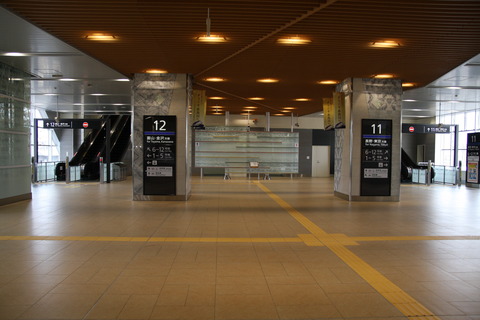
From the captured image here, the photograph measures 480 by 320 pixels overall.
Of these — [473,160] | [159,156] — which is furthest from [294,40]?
[473,160]

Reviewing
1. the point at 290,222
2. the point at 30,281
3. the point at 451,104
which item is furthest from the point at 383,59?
the point at 451,104

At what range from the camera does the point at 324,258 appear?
5.17 metres

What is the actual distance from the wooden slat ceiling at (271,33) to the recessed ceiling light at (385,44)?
0.13 meters

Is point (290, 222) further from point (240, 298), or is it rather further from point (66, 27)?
point (66, 27)

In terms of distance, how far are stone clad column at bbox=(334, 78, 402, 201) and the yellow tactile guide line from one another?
4904 mm

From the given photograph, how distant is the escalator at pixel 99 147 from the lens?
19.3 meters

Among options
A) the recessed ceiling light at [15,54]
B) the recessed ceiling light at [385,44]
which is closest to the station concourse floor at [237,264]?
the recessed ceiling light at [385,44]

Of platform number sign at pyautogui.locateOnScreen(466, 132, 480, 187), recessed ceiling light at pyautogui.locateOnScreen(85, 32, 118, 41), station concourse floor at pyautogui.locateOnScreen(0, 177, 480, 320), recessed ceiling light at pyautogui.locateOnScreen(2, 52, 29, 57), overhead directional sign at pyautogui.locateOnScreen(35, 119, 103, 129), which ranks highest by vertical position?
recessed ceiling light at pyautogui.locateOnScreen(2, 52, 29, 57)

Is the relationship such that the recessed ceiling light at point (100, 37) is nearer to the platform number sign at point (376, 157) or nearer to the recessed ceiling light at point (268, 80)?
the recessed ceiling light at point (268, 80)

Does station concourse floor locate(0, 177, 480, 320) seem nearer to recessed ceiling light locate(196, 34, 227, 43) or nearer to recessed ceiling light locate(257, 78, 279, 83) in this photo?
recessed ceiling light locate(196, 34, 227, 43)

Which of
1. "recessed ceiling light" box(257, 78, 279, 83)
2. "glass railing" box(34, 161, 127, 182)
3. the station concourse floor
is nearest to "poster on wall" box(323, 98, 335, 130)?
"recessed ceiling light" box(257, 78, 279, 83)

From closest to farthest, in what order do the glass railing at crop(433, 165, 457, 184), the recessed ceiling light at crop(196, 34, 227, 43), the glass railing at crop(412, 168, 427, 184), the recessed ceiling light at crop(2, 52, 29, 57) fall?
1. the recessed ceiling light at crop(196, 34, 227, 43)
2. the recessed ceiling light at crop(2, 52, 29, 57)
3. the glass railing at crop(433, 165, 457, 184)
4. the glass railing at crop(412, 168, 427, 184)

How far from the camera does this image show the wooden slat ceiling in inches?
217

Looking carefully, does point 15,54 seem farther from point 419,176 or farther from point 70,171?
point 419,176
